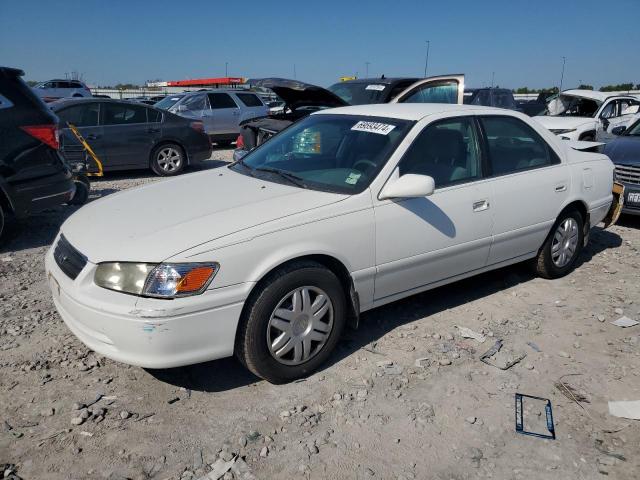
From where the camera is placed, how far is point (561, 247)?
4.90 metres

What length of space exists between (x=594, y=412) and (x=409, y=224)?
1.52 meters

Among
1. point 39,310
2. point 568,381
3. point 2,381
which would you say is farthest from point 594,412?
point 39,310

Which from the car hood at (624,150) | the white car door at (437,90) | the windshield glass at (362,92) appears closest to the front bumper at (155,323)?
the white car door at (437,90)

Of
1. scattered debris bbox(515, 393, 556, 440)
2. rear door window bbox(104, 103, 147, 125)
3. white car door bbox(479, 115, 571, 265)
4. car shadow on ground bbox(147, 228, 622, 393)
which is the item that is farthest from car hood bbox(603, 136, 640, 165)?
rear door window bbox(104, 103, 147, 125)

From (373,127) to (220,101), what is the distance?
36.4 feet

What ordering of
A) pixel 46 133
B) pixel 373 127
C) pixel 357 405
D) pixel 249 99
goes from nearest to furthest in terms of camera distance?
1. pixel 357 405
2. pixel 373 127
3. pixel 46 133
4. pixel 249 99

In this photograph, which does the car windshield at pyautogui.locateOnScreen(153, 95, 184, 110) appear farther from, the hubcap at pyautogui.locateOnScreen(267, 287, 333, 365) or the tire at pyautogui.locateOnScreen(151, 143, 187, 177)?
the hubcap at pyautogui.locateOnScreen(267, 287, 333, 365)

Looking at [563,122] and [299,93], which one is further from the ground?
[299,93]

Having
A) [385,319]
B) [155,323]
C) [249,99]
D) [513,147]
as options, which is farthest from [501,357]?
[249,99]

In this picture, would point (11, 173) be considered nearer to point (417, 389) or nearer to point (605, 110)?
point (417, 389)

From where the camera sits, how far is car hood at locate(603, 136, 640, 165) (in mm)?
6906

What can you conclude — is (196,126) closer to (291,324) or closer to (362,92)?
(362,92)

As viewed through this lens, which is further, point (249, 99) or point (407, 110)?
point (249, 99)

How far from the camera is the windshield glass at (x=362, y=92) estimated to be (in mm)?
8508
